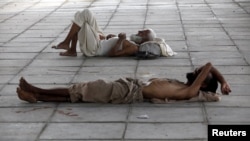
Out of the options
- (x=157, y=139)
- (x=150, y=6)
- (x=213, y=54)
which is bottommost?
(x=150, y=6)

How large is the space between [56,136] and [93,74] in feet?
6.66

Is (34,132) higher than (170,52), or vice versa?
(34,132)

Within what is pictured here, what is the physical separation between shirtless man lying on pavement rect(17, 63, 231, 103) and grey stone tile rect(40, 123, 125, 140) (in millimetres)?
582

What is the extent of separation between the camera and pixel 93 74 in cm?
627

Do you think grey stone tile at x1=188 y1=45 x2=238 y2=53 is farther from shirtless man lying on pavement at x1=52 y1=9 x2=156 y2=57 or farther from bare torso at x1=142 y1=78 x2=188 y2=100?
bare torso at x1=142 y1=78 x2=188 y2=100

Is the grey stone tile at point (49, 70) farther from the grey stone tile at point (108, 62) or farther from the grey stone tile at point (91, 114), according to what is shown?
the grey stone tile at point (91, 114)

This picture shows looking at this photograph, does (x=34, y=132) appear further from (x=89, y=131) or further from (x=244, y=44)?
(x=244, y=44)

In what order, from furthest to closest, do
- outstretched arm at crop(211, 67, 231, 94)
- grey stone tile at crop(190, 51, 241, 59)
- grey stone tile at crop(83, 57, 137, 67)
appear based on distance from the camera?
grey stone tile at crop(190, 51, 241, 59) < grey stone tile at crop(83, 57, 137, 67) < outstretched arm at crop(211, 67, 231, 94)

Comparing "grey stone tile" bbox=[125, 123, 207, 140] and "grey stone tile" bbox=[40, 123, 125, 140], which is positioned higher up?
"grey stone tile" bbox=[40, 123, 125, 140]

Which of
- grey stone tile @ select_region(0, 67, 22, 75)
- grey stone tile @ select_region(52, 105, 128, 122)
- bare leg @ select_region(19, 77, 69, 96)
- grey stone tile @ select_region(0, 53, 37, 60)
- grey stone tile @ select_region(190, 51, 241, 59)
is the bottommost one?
grey stone tile @ select_region(190, 51, 241, 59)

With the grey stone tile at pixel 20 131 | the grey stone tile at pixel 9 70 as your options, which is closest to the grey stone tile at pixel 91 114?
the grey stone tile at pixel 20 131

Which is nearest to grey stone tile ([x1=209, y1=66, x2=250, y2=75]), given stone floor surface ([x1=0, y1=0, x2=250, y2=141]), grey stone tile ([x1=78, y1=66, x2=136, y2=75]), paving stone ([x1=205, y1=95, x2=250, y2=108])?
stone floor surface ([x1=0, y1=0, x2=250, y2=141])

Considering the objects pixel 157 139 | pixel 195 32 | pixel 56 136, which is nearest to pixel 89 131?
pixel 56 136

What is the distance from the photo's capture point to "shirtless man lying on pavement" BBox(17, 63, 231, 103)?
16.7 feet
